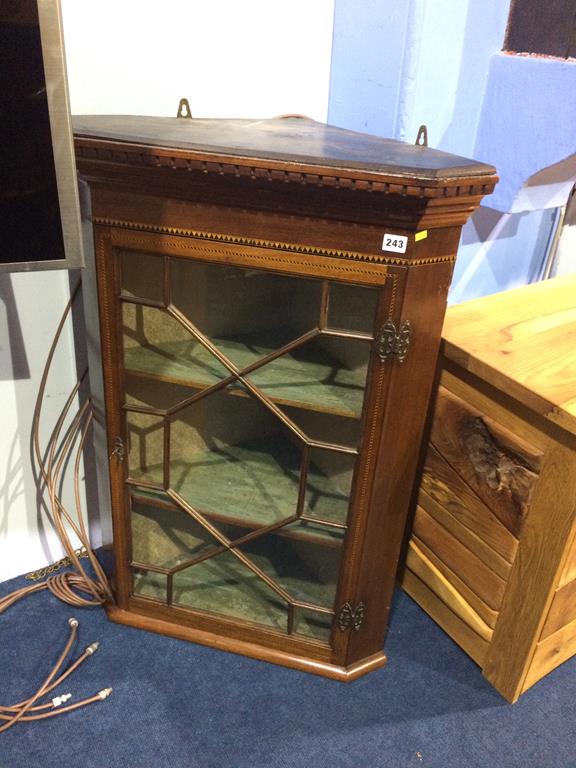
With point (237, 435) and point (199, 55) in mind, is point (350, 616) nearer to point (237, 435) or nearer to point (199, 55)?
point (237, 435)

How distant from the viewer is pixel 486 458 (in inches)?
51.3

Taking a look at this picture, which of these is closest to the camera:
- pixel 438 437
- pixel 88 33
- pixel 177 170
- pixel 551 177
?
pixel 177 170

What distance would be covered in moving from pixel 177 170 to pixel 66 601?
1.06m

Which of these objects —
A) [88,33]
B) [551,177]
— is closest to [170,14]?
[88,33]

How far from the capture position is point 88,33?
119cm

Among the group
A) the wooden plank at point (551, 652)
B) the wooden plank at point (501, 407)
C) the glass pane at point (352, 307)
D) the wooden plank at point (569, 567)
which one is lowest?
the wooden plank at point (551, 652)

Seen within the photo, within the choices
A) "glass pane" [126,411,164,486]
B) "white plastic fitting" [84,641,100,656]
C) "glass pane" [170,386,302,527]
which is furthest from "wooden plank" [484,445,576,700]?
"white plastic fitting" [84,641,100,656]

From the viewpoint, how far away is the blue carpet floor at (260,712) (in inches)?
48.6

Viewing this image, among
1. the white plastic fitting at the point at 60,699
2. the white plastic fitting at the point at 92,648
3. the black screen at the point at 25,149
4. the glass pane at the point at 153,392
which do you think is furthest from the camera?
the white plastic fitting at the point at 92,648

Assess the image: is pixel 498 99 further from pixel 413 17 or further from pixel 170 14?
pixel 170 14

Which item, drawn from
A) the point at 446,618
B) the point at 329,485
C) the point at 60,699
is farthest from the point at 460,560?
the point at 60,699

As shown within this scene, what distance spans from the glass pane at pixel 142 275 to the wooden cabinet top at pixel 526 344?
0.60 metres

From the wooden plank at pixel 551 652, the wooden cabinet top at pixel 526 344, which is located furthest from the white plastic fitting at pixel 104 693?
the wooden cabinet top at pixel 526 344

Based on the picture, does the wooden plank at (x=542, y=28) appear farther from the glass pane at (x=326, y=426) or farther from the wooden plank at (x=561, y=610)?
the wooden plank at (x=561, y=610)
